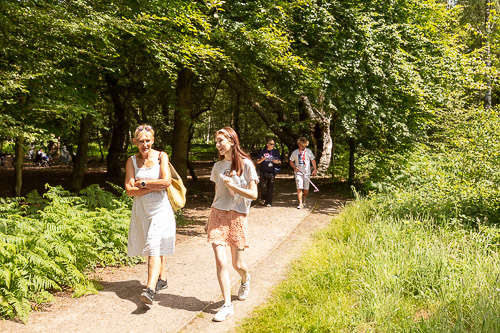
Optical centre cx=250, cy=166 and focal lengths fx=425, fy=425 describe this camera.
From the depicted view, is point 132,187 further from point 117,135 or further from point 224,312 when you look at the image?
point 117,135

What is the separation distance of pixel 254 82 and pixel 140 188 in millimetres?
7394

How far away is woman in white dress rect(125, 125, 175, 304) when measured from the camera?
4.91 meters

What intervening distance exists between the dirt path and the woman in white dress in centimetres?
42

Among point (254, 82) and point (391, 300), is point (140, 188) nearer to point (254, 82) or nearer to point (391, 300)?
point (391, 300)

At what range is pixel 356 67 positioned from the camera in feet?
42.3

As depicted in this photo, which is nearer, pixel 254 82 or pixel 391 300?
pixel 391 300

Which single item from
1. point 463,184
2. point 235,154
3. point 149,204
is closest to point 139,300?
point 149,204

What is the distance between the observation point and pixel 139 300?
511 centimetres

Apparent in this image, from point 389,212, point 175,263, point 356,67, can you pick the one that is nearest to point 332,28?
point 356,67

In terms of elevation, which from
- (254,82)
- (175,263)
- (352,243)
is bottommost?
(175,263)

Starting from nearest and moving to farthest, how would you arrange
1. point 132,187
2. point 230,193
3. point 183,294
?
point 230,193 → point 132,187 → point 183,294

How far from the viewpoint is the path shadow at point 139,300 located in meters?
4.91

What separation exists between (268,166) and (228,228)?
25.1 ft

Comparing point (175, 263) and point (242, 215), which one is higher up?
point (242, 215)
